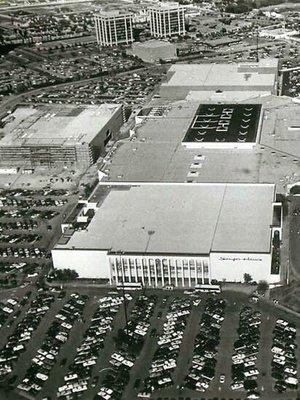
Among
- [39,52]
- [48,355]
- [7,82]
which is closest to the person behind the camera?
[48,355]

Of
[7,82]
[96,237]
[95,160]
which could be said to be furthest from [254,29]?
[96,237]

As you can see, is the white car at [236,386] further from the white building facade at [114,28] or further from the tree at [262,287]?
the white building facade at [114,28]

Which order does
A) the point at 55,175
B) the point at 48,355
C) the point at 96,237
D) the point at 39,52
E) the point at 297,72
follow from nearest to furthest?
the point at 48,355 < the point at 96,237 < the point at 55,175 < the point at 297,72 < the point at 39,52

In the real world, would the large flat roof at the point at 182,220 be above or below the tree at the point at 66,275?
above

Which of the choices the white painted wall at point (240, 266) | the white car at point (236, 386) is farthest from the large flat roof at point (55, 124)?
the white car at point (236, 386)

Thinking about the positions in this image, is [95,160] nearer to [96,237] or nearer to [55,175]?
[55,175]

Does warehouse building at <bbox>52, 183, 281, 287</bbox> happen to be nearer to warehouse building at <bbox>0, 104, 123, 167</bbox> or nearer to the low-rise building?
warehouse building at <bbox>0, 104, 123, 167</bbox>
